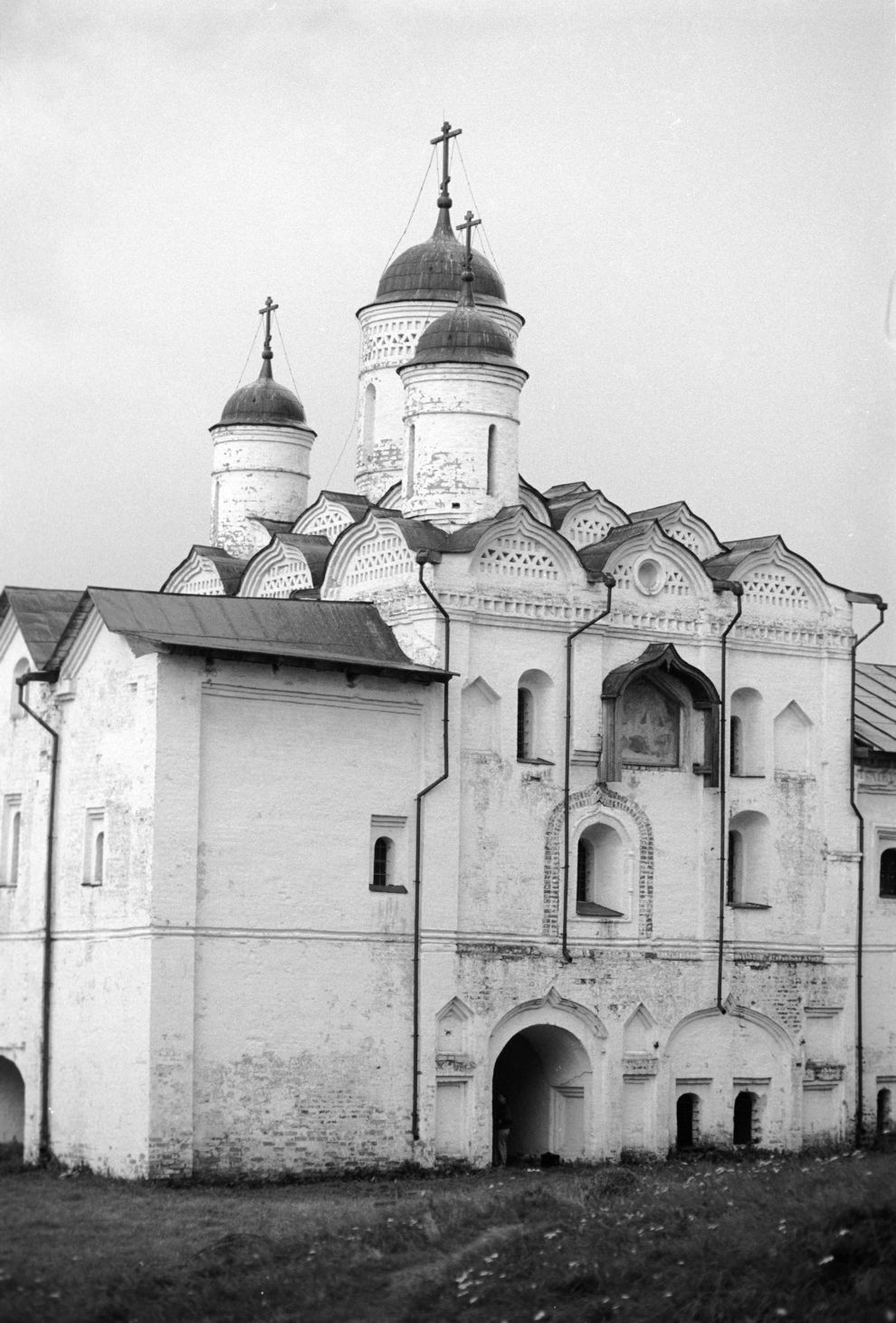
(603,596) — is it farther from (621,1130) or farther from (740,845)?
(621,1130)

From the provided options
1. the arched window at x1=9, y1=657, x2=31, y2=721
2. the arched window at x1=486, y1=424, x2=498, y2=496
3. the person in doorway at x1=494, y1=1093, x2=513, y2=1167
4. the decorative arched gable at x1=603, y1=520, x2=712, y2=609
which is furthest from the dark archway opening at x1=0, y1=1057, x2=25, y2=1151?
the decorative arched gable at x1=603, y1=520, x2=712, y2=609

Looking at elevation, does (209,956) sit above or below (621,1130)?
above

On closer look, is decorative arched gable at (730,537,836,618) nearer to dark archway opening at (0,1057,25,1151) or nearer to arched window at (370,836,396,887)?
arched window at (370,836,396,887)

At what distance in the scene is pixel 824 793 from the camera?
3155cm

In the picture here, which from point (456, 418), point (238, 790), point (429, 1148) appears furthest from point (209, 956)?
point (456, 418)

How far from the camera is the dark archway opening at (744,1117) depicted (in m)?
30.6

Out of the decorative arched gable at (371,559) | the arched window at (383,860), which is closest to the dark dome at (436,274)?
the decorative arched gable at (371,559)

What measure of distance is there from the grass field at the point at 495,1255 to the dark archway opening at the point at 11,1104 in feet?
19.1

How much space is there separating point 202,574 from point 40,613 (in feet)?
15.2

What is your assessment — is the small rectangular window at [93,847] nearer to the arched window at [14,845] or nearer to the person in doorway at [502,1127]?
the arched window at [14,845]

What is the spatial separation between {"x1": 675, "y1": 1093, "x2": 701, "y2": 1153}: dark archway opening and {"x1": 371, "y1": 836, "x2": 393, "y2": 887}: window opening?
5385mm

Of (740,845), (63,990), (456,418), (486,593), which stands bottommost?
(63,990)

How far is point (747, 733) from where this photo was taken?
31172 mm

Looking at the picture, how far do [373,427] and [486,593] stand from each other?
5.81 metres
